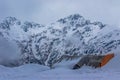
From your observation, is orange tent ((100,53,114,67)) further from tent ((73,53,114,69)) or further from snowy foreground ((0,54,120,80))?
snowy foreground ((0,54,120,80))

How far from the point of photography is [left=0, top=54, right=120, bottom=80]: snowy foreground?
64.6 feet

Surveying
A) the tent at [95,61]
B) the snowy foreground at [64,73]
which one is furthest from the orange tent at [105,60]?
the snowy foreground at [64,73]

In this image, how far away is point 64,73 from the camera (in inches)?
893

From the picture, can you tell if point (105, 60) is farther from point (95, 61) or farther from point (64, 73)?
point (64, 73)

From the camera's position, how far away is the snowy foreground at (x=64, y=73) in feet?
64.6

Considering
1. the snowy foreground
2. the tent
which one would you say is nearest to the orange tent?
the tent

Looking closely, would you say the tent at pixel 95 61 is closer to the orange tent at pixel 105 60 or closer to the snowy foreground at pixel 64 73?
the orange tent at pixel 105 60

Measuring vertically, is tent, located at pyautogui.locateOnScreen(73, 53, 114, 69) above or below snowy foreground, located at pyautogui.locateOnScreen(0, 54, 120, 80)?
above

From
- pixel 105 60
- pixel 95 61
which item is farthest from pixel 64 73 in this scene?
pixel 95 61

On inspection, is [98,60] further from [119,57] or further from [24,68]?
[24,68]

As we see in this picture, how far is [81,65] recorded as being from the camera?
2858 centimetres

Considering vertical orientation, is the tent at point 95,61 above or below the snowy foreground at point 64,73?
above

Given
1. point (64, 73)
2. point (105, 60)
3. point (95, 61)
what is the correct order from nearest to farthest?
point (64, 73), point (105, 60), point (95, 61)

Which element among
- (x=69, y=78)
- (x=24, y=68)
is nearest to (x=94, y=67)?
(x=24, y=68)
